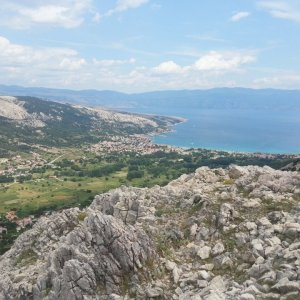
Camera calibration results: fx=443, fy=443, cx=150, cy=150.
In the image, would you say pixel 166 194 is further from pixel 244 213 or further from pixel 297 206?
pixel 297 206

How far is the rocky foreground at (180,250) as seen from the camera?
2786 centimetres

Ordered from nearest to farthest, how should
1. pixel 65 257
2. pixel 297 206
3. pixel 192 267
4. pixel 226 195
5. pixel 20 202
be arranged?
pixel 192 267 → pixel 65 257 → pixel 297 206 → pixel 226 195 → pixel 20 202

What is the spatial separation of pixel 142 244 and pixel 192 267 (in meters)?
3.88

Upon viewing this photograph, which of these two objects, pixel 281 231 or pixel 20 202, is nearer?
pixel 281 231

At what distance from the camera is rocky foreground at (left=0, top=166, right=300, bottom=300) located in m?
27.9

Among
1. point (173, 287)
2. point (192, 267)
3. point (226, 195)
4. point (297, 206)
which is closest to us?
point (173, 287)

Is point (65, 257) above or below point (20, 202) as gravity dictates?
above

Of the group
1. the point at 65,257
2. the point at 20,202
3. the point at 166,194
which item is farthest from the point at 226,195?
the point at 20,202

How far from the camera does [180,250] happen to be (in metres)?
33.2

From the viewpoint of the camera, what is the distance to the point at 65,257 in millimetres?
33094

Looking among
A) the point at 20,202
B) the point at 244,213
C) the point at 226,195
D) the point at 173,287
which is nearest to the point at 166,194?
the point at 226,195

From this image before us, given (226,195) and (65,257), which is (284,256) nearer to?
(226,195)

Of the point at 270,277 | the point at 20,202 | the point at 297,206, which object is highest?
the point at 297,206

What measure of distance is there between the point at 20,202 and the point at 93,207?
147m
